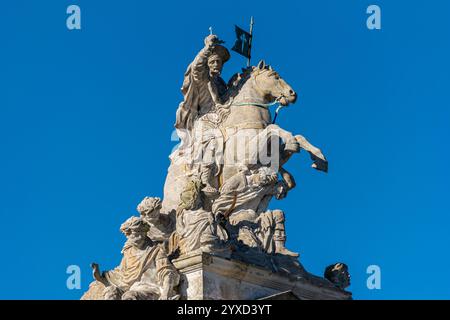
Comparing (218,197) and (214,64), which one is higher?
(214,64)

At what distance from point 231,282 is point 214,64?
705 cm

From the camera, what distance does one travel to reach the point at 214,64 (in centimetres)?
3962

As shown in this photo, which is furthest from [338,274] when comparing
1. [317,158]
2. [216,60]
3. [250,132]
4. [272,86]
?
[216,60]

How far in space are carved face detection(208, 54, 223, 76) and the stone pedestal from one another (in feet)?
21.6

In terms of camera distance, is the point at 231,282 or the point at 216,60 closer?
the point at 231,282

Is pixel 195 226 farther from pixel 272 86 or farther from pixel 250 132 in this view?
pixel 272 86

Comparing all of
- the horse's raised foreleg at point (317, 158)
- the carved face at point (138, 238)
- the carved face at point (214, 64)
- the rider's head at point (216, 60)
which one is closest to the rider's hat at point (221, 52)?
the rider's head at point (216, 60)

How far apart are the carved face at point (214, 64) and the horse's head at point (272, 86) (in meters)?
1.22

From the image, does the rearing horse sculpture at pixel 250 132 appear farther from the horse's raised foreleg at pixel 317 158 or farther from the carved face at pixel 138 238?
the carved face at pixel 138 238

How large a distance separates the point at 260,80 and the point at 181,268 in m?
7.42
